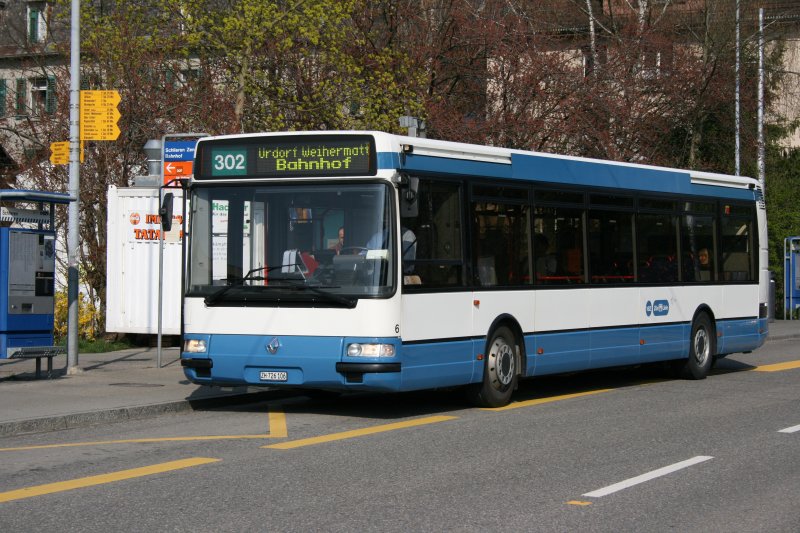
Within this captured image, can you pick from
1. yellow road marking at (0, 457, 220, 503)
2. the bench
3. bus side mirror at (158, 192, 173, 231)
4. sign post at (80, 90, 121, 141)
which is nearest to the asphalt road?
yellow road marking at (0, 457, 220, 503)

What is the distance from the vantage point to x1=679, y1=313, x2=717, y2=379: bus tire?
18.1 metres

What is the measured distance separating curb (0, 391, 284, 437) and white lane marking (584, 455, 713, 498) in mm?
5864

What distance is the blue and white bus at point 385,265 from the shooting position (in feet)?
40.9

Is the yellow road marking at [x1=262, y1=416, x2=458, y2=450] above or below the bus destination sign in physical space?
below

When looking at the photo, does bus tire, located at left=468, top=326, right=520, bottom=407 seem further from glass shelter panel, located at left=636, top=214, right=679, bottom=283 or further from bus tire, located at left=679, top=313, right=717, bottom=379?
bus tire, located at left=679, top=313, right=717, bottom=379

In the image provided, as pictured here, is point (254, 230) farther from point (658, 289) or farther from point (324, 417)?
point (658, 289)

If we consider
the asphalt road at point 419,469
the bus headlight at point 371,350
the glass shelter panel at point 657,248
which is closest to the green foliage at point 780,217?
the glass shelter panel at point 657,248

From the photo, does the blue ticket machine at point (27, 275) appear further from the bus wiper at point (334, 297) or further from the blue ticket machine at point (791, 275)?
the blue ticket machine at point (791, 275)

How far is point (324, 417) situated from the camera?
517 inches

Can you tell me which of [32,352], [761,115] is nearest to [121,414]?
[32,352]

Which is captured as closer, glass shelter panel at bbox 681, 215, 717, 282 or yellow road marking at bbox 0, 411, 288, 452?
yellow road marking at bbox 0, 411, 288, 452

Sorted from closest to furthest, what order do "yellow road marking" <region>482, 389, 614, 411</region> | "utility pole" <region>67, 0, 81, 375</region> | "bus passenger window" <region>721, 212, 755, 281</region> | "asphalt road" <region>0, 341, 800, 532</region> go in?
"asphalt road" <region>0, 341, 800, 532</region>, "yellow road marking" <region>482, 389, 614, 411</region>, "utility pole" <region>67, 0, 81, 375</region>, "bus passenger window" <region>721, 212, 755, 281</region>

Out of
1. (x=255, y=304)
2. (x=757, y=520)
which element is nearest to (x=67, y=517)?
(x=757, y=520)

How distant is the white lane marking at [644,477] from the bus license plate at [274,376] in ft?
14.2
